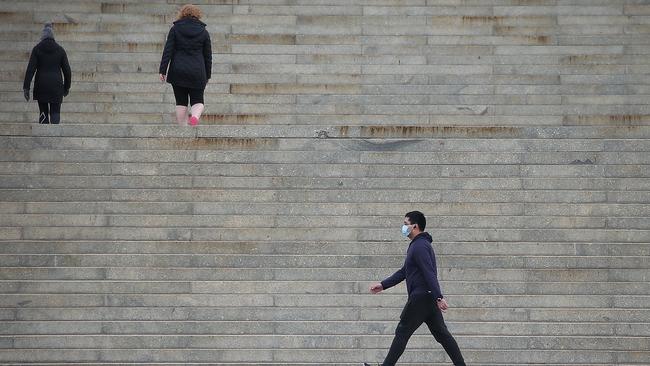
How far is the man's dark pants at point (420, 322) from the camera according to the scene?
10.8 meters

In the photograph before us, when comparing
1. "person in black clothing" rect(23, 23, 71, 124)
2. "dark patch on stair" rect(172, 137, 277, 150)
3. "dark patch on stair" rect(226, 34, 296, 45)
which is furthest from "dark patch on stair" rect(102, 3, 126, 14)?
"dark patch on stair" rect(172, 137, 277, 150)

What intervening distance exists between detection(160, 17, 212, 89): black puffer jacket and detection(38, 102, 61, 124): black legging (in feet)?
5.85

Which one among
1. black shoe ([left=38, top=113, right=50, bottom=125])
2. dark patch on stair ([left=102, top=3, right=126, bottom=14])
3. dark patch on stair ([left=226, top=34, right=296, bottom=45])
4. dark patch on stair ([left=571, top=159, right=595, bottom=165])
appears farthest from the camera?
dark patch on stair ([left=102, top=3, right=126, bottom=14])

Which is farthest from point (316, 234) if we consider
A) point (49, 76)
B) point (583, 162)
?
point (49, 76)

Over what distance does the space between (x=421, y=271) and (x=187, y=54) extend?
4.60 meters

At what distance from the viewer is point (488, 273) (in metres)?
12.6

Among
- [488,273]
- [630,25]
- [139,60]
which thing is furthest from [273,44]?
[488,273]

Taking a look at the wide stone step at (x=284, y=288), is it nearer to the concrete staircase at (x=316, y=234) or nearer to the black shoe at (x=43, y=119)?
the concrete staircase at (x=316, y=234)

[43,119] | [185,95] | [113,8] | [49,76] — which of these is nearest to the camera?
[185,95]

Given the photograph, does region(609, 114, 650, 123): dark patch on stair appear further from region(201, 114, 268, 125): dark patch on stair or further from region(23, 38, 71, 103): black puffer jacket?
region(23, 38, 71, 103): black puffer jacket

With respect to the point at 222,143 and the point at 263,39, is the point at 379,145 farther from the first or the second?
the point at 263,39

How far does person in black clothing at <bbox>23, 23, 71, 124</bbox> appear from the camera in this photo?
15.2m

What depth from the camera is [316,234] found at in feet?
42.4

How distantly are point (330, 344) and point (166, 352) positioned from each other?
149 centimetres
